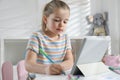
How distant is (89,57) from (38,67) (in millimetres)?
198

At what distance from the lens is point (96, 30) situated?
236 centimetres

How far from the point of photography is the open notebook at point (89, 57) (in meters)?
0.71

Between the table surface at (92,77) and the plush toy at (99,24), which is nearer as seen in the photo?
the table surface at (92,77)

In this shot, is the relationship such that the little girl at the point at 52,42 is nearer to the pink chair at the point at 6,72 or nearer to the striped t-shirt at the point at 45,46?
the striped t-shirt at the point at 45,46

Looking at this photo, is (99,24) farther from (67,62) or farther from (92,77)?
(92,77)

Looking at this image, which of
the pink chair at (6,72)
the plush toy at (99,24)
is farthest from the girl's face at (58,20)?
the plush toy at (99,24)

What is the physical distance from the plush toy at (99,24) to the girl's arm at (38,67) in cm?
154

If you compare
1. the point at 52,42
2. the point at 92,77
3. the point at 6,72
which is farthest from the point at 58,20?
the point at 6,72

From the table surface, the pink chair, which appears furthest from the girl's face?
the pink chair

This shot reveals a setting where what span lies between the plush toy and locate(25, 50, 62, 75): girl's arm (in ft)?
5.05

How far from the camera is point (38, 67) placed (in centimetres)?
80

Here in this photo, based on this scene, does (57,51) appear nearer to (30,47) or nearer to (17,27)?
(30,47)

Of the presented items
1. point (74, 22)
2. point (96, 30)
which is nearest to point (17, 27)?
point (74, 22)

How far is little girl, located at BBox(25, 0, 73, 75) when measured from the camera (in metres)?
0.88
